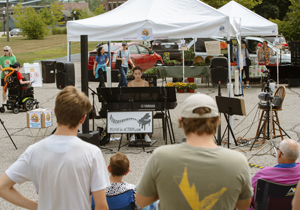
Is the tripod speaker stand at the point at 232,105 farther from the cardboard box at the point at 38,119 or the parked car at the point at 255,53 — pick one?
the parked car at the point at 255,53

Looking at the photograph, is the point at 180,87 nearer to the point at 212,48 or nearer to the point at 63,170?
the point at 212,48

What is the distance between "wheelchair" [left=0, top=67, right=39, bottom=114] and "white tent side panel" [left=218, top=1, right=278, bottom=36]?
777cm

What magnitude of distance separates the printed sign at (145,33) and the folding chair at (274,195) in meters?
5.73

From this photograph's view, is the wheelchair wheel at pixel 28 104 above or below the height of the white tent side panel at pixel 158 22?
below

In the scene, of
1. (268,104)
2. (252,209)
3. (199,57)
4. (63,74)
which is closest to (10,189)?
(252,209)

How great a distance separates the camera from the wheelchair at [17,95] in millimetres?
11023

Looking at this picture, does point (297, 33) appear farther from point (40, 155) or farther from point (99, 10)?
point (99, 10)

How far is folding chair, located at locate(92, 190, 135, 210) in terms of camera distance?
3.55 m

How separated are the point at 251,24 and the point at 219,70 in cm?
709

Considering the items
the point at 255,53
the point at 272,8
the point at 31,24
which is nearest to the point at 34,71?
the point at 255,53

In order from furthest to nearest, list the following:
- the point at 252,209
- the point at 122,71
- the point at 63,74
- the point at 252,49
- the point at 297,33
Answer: the point at 297,33 < the point at 252,49 < the point at 122,71 < the point at 63,74 < the point at 252,209

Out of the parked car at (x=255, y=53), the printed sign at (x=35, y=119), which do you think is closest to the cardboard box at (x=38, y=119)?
the printed sign at (x=35, y=119)

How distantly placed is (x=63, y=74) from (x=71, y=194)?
3.73 metres

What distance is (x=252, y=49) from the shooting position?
20094mm
